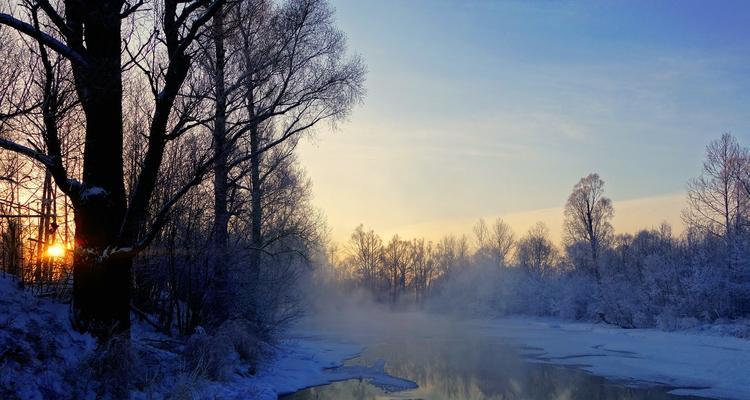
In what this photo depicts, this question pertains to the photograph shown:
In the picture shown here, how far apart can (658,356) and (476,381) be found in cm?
1037

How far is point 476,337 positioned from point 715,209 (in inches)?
656

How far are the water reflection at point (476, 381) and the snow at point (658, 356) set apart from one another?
4.32 feet

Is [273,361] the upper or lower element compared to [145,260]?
lower

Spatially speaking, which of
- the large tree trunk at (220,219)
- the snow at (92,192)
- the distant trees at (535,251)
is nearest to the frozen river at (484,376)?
the large tree trunk at (220,219)

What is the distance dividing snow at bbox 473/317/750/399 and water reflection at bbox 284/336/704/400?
1318mm

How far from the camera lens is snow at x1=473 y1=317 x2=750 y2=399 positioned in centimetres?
1630

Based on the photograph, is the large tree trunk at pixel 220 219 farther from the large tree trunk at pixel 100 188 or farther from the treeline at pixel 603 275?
the treeline at pixel 603 275

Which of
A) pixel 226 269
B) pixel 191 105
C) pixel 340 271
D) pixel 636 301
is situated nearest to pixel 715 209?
pixel 636 301

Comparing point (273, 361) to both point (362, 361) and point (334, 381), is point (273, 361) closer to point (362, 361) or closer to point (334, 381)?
point (334, 381)

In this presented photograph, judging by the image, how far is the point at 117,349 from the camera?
7.36m

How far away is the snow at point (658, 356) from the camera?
16297 mm

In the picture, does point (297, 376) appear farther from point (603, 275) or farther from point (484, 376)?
point (603, 275)

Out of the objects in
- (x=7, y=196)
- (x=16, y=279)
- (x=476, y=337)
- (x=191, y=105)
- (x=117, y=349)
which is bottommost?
(x=476, y=337)

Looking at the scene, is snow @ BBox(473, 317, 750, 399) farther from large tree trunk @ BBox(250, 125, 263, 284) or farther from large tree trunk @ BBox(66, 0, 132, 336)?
large tree trunk @ BBox(66, 0, 132, 336)
